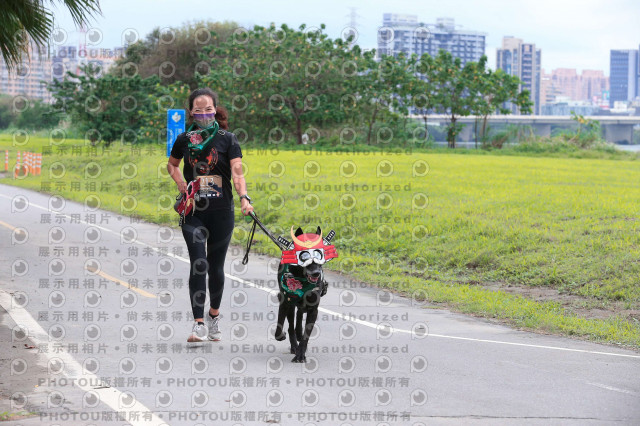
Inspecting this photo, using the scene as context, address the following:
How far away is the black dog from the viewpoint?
6.95 metres

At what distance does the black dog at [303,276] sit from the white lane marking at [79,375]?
1611mm

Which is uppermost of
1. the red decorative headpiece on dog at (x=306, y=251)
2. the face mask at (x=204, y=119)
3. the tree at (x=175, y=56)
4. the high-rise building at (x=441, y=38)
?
the high-rise building at (x=441, y=38)

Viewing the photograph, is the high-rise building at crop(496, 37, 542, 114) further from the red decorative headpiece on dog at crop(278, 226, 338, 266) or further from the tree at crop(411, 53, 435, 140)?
the red decorative headpiece on dog at crop(278, 226, 338, 266)

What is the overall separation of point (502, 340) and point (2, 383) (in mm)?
4763

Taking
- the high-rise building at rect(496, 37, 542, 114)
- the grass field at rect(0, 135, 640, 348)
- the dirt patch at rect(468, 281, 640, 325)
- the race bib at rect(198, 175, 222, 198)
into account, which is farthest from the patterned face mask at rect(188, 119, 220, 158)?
the high-rise building at rect(496, 37, 542, 114)

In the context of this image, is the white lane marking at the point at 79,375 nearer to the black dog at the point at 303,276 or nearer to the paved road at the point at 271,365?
the paved road at the point at 271,365

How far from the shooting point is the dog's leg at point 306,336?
7.18 m

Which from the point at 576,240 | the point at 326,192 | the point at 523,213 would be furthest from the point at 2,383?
the point at 326,192

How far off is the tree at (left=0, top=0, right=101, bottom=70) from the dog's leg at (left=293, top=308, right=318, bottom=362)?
7113 millimetres

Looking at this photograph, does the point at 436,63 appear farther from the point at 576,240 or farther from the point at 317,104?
the point at 576,240

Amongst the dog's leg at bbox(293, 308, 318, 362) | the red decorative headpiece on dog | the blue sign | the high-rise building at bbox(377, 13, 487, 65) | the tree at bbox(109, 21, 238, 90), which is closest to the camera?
the red decorative headpiece on dog

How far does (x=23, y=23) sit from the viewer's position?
1252 cm

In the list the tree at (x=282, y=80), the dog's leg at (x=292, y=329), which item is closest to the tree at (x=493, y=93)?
the tree at (x=282, y=80)

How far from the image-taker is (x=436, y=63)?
52844mm
